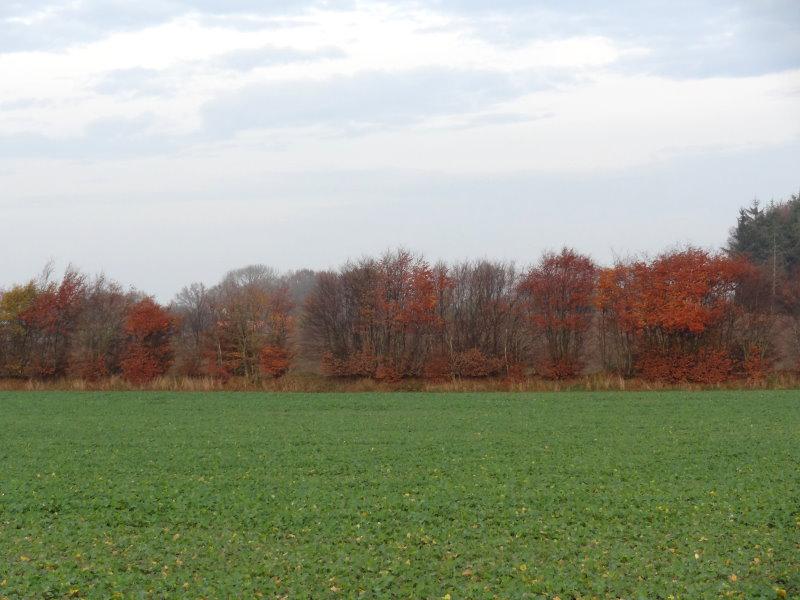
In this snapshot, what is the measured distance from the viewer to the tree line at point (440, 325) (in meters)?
42.1

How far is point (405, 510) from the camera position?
13.1 meters

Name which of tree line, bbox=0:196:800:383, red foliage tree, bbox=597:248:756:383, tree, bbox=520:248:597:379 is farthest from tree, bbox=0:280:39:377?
red foliage tree, bbox=597:248:756:383

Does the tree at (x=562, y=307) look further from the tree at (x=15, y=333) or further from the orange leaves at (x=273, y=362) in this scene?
the tree at (x=15, y=333)

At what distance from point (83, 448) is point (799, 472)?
663 inches

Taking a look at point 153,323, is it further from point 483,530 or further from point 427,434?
point 483,530

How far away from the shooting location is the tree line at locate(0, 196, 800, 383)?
42.1m

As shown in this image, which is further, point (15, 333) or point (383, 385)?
point (15, 333)

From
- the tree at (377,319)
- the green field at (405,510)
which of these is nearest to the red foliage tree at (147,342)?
the tree at (377,319)

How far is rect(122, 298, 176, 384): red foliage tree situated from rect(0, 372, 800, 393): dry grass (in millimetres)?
1019

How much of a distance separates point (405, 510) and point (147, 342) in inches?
1412

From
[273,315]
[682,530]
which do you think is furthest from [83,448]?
[273,315]

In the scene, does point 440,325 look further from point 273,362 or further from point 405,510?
point 405,510

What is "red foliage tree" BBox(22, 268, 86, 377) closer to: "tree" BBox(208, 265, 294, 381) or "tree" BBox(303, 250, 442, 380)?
"tree" BBox(208, 265, 294, 381)

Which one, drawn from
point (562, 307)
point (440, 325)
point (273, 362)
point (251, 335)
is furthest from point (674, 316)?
point (251, 335)
